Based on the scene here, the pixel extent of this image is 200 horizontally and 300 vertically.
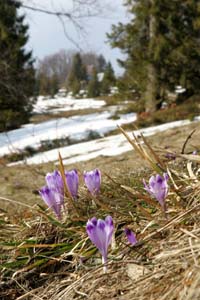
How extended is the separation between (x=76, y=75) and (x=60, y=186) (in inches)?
2316

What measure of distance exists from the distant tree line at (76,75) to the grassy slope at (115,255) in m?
5.03

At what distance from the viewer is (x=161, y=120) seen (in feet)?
61.1

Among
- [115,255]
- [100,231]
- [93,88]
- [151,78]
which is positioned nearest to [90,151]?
[151,78]

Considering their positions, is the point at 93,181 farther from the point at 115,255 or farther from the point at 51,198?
the point at 115,255

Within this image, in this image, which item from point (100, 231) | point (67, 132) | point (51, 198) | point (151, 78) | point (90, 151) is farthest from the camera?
point (67, 132)

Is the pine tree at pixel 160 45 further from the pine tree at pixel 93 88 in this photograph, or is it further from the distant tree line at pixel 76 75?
the pine tree at pixel 93 88

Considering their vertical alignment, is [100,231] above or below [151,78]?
below

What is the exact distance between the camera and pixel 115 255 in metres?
1.10

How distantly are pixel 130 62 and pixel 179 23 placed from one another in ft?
9.62

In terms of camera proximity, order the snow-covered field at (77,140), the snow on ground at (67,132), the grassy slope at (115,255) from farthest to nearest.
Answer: the snow on ground at (67,132) → the snow-covered field at (77,140) → the grassy slope at (115,255)

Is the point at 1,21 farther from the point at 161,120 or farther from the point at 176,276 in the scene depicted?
the point at 176,276

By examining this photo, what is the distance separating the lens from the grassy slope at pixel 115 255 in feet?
2.89

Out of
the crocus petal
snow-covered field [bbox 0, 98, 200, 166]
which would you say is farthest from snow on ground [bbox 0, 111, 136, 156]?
the crocus petal

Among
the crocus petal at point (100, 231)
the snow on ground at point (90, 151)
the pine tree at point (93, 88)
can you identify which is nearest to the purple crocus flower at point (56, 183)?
the crocus petal at point (100, 231)
